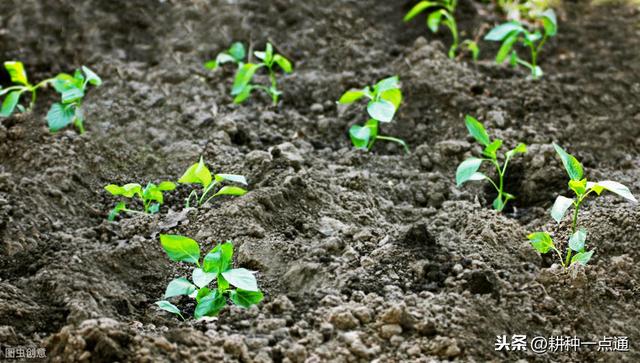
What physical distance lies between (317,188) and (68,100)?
0.89m

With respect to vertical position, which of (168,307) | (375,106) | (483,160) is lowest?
(168,307)

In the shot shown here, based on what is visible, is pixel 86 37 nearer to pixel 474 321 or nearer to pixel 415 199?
pixel 415 199

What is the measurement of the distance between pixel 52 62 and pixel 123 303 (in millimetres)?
1466

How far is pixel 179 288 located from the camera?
1969mm

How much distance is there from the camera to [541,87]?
2.90 meters

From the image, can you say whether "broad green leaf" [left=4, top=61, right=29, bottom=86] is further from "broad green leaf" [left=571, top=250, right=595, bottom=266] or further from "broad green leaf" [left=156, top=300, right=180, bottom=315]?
"broad green leaf" [left=571, top=250, right=595, bottom=266]

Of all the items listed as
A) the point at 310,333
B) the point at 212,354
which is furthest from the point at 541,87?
the point at 212,354

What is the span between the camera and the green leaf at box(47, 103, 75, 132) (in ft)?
8.32

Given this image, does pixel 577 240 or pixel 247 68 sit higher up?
pixel 247 68

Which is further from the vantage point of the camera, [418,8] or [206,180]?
[418,8]

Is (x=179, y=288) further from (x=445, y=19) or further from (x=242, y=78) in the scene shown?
(x=445, y=19)

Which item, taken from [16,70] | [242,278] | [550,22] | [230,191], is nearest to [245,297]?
[242,278]

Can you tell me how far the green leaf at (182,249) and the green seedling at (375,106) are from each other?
0.76m

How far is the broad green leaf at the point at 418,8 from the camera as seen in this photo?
3154 millimetres
